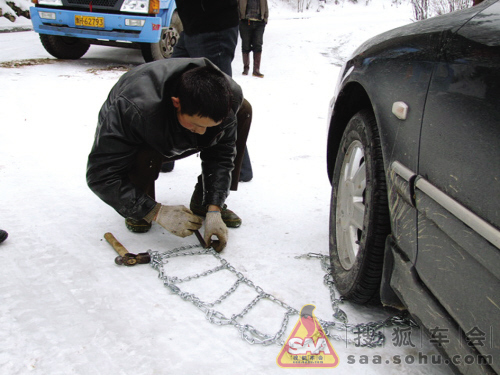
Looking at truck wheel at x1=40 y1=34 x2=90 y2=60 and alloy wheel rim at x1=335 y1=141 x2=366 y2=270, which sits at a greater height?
truck wheel at x1=40 y1=34 x2=90 y2=60

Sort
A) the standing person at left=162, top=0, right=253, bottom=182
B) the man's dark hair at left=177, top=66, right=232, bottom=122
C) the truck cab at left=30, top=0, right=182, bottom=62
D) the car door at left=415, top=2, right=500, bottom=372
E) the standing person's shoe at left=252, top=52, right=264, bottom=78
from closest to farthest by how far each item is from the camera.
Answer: the car door at left=415, top=2, right=500, bottom=372, the man's dark hair at left=177, top=66, right=232, bottom=122, the standing person at left=162, top=0, right=253, bottom=182, the truck cab at left=30, top=0, right=182, bottom=62, the standing person's shoe at left=252, top=52, right=264, bottom=78

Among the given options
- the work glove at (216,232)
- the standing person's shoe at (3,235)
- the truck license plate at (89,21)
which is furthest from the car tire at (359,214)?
the truck license plate at (89,21)

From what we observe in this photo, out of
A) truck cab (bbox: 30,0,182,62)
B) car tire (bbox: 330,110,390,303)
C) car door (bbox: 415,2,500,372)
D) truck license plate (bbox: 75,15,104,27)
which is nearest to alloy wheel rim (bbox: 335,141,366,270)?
car tire (bbox: 330,110,390,303)

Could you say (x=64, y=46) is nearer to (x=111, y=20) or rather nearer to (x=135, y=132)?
(x=111, y=20)

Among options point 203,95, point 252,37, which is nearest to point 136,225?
point 203,95

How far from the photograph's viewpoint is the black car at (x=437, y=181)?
3.26 feet

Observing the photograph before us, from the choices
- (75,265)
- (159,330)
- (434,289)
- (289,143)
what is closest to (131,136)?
(75,265)

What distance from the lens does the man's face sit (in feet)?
5.95

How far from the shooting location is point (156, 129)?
6.33 feet

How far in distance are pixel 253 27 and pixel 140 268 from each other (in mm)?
6014

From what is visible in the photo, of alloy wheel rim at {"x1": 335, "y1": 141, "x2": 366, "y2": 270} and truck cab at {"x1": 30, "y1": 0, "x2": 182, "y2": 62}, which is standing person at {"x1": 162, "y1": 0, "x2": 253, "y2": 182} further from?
truck cab at {"x1": 30, "y1": 0, "x2": 182, "y2": 62}

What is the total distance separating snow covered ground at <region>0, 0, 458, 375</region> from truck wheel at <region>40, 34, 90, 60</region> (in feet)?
8.89

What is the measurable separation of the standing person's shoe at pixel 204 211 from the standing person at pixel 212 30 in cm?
58

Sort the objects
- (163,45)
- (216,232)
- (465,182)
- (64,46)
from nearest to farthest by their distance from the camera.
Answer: (465,182) < (216,232) < (163,45) < (64,46)
